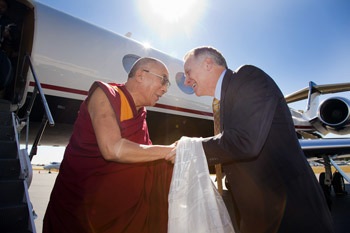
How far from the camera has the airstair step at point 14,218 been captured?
244cm

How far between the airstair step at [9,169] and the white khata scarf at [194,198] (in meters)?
2.43

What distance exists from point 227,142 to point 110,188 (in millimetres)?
1053

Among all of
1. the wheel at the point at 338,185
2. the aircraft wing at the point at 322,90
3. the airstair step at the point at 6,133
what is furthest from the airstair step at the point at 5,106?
the aircraft wing at the point at 322,90

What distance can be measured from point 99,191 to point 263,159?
1.26m

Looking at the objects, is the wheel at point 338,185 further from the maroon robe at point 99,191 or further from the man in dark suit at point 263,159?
the maroon robe at point 99,191

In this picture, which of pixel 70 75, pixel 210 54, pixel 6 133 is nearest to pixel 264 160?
pixel 210 54

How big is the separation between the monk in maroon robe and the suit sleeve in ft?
1.39

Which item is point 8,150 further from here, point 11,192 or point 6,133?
point 11,192

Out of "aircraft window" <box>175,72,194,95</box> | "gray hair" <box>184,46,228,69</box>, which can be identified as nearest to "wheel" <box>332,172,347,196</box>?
"aircraft window" <box>175,72,194,95</box>

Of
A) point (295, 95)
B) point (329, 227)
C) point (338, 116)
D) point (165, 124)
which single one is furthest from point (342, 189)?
point (329, 227)

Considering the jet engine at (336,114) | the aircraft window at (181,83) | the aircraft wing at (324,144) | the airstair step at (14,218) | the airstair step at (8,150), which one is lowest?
Result: the airstair step at (14,218)

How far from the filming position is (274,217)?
151 centimetres

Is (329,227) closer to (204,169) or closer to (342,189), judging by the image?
(204,169)

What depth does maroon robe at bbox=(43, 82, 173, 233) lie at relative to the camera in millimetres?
1935
